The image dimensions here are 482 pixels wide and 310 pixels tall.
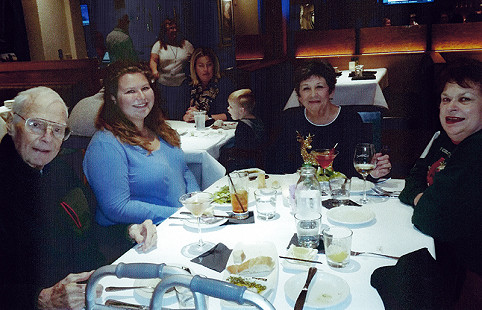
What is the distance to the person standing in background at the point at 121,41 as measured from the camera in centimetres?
496

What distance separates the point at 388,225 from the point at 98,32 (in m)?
5.31

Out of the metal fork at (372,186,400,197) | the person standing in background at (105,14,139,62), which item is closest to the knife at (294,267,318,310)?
the metal fork at (372,186,400,197)

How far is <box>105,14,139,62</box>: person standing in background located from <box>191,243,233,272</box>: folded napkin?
4.08m

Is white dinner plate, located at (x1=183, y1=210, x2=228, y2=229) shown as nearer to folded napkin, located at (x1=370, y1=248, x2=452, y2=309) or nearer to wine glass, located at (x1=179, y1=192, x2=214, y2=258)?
wine glass, located at (x1=179, y1=192, x2=214, y2=258)

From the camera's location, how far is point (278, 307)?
3.33ft

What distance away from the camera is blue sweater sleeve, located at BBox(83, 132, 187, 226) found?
1.92 meters

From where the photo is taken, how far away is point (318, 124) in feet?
8.31

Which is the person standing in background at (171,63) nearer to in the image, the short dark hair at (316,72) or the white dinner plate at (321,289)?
the short dark hair at (316,72)

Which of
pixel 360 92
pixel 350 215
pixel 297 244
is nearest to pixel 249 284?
pixel 297 244

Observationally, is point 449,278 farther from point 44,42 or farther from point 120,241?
point 44,42

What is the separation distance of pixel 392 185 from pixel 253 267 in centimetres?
109

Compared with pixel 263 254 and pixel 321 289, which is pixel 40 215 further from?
pixel 321 289

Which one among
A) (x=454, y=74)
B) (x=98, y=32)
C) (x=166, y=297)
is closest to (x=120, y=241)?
(x=166, y=297)

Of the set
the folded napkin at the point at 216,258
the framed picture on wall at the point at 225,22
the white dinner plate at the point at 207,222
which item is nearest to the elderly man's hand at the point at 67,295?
the folded napkin at the point at 216,258
